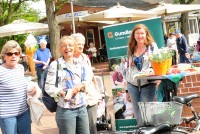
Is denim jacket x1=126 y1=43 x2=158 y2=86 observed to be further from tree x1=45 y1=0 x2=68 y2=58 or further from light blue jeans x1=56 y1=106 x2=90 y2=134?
tree x1=45 y1=0 x2=68 y2=58

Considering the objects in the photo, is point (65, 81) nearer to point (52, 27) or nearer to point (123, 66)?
point (123, 66)

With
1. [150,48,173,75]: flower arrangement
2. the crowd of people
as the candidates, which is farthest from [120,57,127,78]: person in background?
[150,48,173,75]: flower arrangement

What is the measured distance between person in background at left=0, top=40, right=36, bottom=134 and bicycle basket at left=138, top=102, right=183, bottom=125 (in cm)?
133

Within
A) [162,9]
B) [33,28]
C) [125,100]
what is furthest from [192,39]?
[125,100]

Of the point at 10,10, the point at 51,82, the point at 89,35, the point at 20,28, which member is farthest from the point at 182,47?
the point at 89,35

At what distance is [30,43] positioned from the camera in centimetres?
1758

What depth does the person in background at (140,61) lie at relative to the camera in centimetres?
493

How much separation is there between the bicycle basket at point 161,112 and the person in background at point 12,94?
133 centimetres

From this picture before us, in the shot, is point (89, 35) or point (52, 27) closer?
point (52, 27)

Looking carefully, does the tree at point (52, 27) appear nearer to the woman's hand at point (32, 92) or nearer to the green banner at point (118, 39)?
the green banner at point (118, 39)

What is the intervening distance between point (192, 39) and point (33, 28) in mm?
16343

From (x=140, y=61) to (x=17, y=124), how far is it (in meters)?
1.77

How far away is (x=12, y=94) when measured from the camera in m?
4.29

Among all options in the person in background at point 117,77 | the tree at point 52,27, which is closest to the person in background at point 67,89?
the person in background at point 117,77
